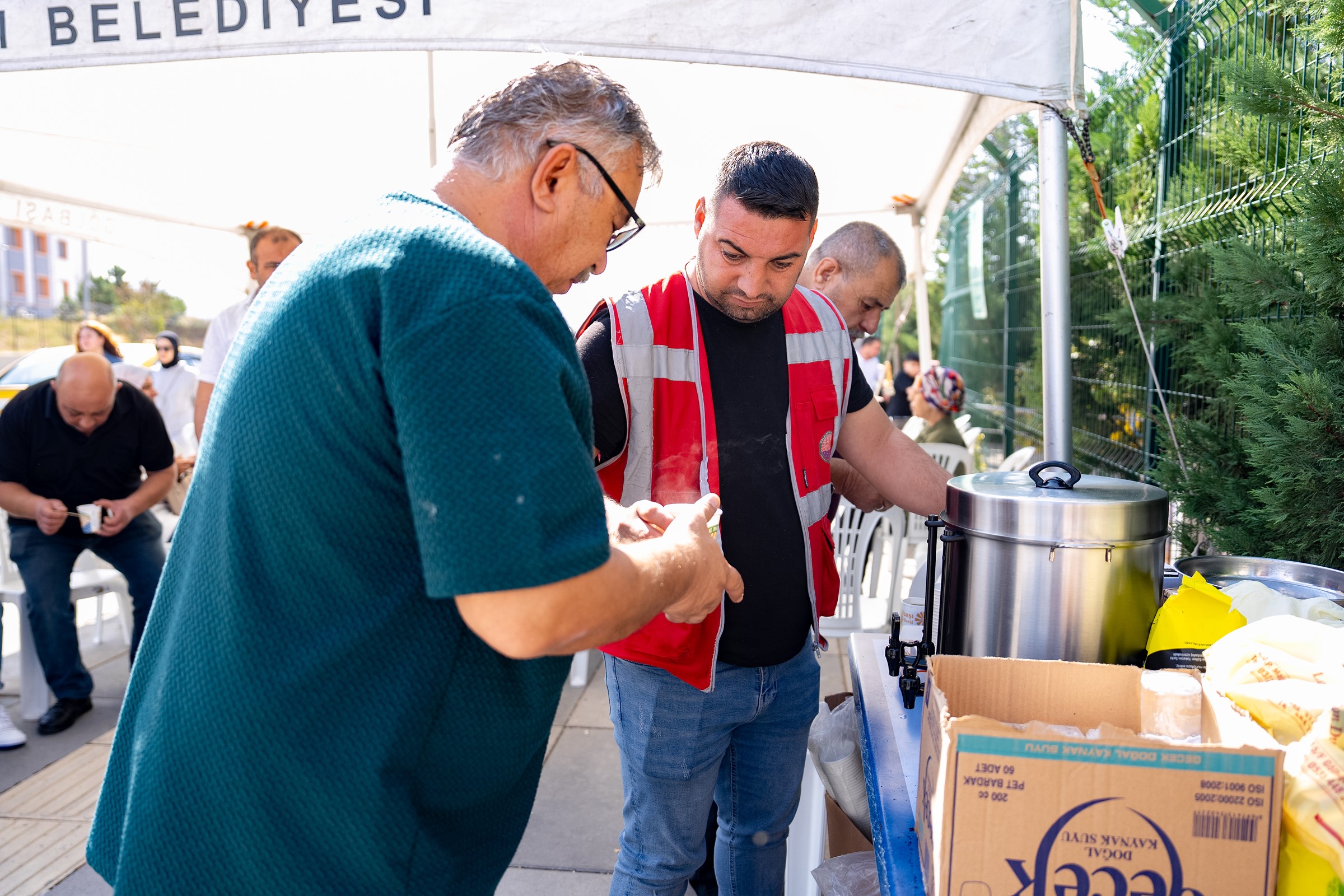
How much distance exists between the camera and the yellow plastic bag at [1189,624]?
1.49 m

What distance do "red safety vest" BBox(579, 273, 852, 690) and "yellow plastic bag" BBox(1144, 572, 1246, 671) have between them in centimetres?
73

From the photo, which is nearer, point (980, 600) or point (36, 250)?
point (980, 600)

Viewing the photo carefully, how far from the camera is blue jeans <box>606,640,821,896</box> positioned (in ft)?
6.42

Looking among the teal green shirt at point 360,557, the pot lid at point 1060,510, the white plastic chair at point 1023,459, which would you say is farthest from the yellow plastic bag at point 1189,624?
the white plastic chair at point 1023,459

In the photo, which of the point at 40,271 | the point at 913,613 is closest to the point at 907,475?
the point at 913,613

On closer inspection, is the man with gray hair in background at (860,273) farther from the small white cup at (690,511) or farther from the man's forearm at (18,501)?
the man's forearm at (18,501)

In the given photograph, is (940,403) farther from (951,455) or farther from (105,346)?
(105,346)

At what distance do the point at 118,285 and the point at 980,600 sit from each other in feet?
179

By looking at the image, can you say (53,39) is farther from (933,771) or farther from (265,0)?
(933,771)

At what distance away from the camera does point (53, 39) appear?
2.54m

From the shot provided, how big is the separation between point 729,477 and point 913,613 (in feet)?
2.02

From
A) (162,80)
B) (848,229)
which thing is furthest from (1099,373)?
(162,80)

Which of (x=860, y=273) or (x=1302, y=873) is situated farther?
(x=860, y=273)

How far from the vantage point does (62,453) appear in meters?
4.29
